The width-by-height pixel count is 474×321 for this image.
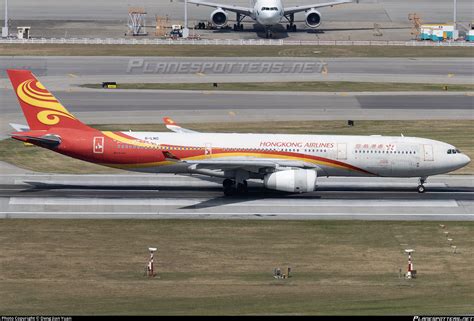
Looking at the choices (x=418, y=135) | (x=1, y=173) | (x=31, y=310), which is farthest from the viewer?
(x=418, y=135)

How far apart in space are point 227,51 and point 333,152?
72.0 metres

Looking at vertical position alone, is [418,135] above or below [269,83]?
below

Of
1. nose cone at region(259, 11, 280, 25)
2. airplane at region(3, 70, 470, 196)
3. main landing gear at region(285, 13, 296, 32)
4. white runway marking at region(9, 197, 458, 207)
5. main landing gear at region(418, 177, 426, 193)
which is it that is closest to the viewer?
white runway marking at region(9, 197, 458, 207)

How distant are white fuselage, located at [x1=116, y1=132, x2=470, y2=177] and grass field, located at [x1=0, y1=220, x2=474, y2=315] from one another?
7152mm

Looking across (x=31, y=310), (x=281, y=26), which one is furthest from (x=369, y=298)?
(x=281, y=26)

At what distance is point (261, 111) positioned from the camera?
9869 cm

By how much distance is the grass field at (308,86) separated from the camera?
111688 mm

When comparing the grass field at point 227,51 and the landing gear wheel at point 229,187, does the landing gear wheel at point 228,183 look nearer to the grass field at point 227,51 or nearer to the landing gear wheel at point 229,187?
the landing gear wheel at point 229,187

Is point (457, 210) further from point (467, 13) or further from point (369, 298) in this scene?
point (467, 13)

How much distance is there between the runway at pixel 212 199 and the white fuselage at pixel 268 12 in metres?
79.6

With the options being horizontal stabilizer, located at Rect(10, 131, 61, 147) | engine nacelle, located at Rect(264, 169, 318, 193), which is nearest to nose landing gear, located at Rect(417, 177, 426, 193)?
engine nacelle, located at Rect(264, 169, 318, 193)

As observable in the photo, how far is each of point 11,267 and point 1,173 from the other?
75.4 feet

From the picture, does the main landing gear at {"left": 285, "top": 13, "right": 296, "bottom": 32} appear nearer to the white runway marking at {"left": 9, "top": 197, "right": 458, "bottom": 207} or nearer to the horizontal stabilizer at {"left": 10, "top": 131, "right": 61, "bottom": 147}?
the white runway marking at {"left": 9, "top": 197, "right": 458, "bottom": 207}

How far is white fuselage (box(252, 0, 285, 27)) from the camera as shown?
152m
